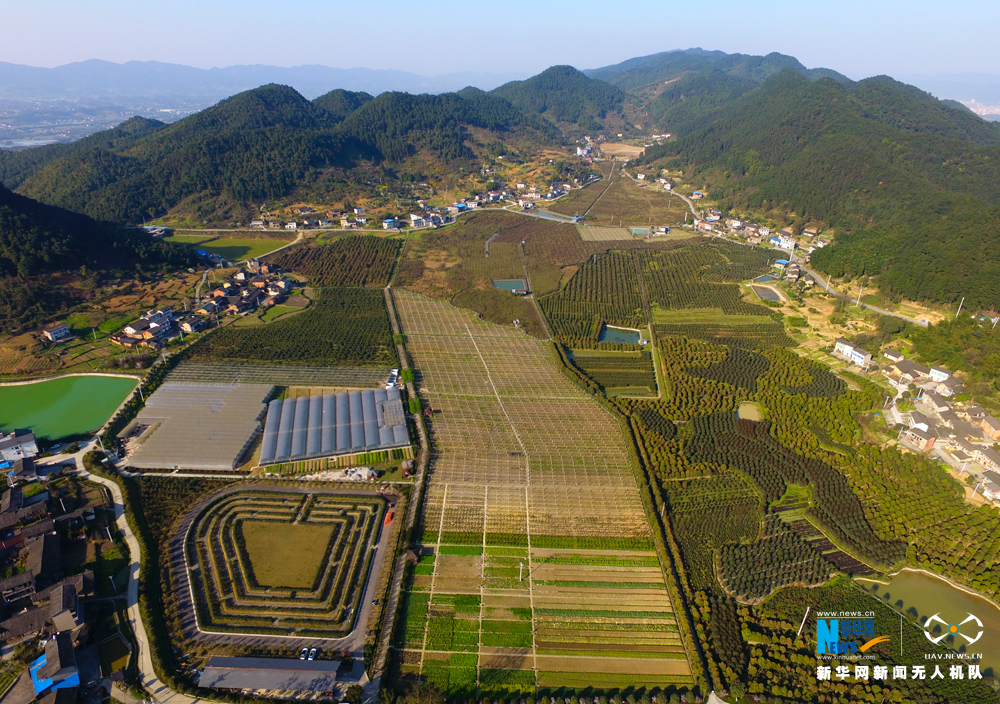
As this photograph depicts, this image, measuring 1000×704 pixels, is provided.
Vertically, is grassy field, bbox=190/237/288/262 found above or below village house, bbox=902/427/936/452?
above

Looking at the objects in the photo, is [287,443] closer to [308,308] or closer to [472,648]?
[472,648]

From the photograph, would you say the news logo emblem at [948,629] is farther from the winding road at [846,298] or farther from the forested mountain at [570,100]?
the forested mountain at [570,100]

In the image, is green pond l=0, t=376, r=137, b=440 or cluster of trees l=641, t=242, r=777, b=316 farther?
cluster of trees l=641, t=242, r=777, b=316

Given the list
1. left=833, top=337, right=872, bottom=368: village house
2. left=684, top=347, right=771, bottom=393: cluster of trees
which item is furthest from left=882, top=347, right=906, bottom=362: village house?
left=684, top=347, right=771, bottom=393: cluster of trees

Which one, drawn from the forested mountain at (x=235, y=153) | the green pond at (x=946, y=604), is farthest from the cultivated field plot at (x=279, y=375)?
the forested mountain at (x=235, y=153)

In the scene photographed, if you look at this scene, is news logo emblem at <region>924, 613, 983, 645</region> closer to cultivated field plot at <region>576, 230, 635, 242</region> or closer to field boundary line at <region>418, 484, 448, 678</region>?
field boundary line at <region>418, 484, 448, 678</region>

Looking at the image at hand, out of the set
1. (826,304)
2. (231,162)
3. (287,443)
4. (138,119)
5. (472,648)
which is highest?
(138,119)

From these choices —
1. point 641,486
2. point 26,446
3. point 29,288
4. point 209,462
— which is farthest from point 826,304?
point 29,288

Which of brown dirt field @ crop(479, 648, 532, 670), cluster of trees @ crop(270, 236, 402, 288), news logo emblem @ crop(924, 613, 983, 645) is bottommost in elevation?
brown dirt field @ crop(479, 648, 532, 670)
